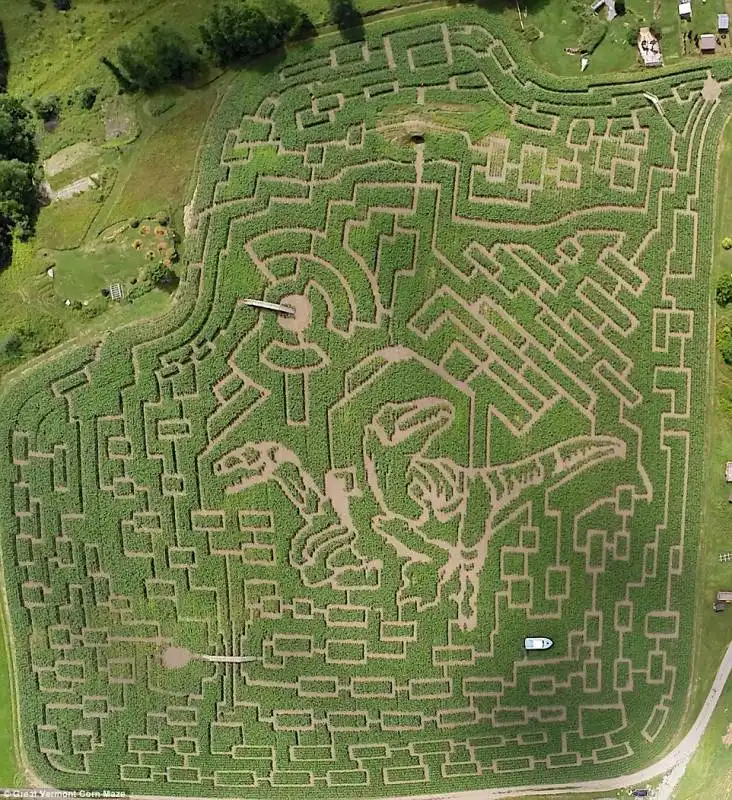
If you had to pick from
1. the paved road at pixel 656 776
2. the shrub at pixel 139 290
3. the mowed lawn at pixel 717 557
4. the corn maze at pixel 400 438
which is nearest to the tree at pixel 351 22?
the corn maze at pixel 400 438

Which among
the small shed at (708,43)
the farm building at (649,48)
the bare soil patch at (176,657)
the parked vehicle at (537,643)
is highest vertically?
the farm building at (649,48)

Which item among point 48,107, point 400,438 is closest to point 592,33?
point 400,438

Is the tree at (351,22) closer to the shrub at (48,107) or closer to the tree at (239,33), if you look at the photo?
the tree at (239,33)

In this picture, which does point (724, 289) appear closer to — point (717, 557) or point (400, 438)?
point (717, 557)

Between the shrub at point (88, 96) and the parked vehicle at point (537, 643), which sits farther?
the shrub at point (88, 96)

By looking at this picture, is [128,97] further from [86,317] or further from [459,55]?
[459,55]

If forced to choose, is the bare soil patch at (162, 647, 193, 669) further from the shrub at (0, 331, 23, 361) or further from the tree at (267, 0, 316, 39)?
the tree at (267, 0, 316, 39)
